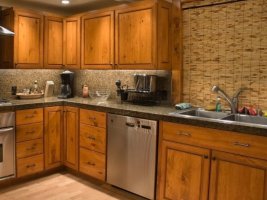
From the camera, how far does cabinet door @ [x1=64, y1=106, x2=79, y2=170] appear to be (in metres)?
3.64

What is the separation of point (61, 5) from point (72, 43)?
70 centimetres

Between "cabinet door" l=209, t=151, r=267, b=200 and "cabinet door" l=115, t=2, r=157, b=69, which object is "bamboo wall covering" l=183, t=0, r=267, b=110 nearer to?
"cabinet door" l=115, t=2, r=157, b=69

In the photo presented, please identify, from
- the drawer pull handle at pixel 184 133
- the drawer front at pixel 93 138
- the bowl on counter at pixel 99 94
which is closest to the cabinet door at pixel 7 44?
the bowl on counter at pixel 99 94

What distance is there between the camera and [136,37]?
10.7ft

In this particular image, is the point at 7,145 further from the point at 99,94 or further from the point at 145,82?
the point at 145,82

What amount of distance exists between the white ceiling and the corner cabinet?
2080 millimetres

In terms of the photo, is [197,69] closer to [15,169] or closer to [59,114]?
[59,114]

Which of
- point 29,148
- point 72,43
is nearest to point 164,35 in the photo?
point 72,43

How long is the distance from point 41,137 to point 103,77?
4.02 feet

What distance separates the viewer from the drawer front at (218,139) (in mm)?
2146

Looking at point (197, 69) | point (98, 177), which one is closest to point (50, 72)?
point (98, 177)

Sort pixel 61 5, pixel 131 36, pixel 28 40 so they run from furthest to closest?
pixel 61 5 → pixel 28 40 → pixel 131 36

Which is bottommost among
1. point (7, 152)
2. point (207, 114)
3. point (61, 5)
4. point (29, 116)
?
point (7, 152)

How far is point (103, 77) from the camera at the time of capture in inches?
163
